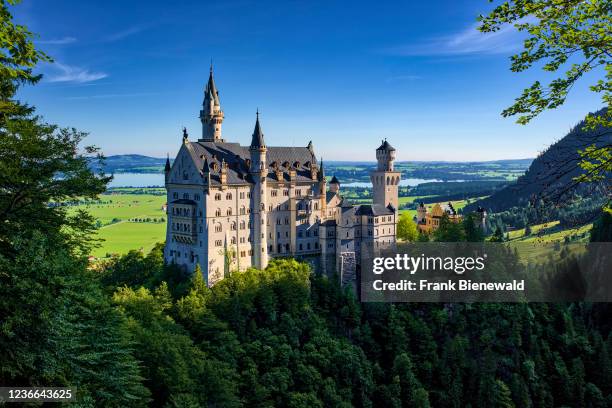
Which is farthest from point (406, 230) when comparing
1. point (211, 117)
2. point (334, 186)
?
point (211, 117)

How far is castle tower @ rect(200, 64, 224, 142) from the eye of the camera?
3792 inches

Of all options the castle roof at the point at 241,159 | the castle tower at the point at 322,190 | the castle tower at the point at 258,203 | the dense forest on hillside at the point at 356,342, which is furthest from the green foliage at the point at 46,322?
the castle tower at the point at 322,190

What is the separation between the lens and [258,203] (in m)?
88.1

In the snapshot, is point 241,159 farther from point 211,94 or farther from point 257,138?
point 211,94

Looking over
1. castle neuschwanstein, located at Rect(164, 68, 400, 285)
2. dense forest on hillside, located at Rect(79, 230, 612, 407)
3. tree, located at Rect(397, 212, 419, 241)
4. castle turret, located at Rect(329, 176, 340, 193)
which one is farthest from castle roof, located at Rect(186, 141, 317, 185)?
tree, located at Rect(397, 212, 419, 241)

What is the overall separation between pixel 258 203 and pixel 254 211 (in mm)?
1414

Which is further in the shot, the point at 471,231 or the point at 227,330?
the point at 471,231

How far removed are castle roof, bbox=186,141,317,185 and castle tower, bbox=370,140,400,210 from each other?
13.7m

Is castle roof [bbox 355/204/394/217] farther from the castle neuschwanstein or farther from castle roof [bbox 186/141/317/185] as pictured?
castle roof [bbox 186/141/317/185]

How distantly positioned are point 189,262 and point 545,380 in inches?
2242

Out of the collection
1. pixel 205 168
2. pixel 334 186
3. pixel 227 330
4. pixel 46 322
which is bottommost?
pixel 227 330

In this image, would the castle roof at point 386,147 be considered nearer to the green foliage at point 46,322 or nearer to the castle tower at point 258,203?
the castle tower at point 258,203

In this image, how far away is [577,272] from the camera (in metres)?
110

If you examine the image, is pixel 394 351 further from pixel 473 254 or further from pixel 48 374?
pixel 48 374
